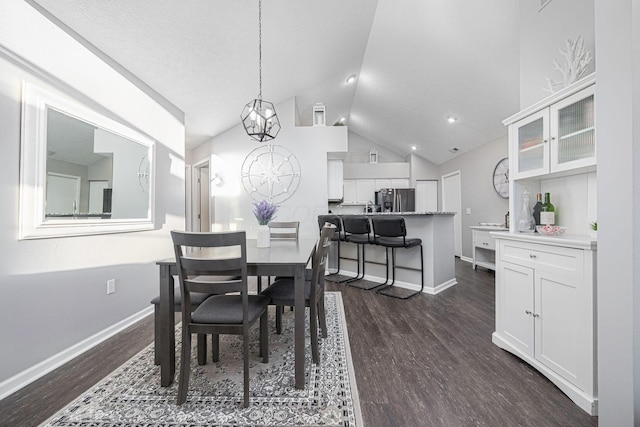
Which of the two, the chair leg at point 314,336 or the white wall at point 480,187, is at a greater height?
the white wall at point 480,187

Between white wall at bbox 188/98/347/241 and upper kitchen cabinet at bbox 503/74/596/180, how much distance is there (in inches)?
115

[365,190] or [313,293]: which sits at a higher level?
[365,190]

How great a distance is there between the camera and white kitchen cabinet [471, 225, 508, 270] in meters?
4.32

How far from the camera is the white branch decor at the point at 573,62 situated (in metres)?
1.64

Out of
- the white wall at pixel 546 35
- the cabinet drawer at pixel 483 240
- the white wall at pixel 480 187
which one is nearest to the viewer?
the white wall at pixel 546 35

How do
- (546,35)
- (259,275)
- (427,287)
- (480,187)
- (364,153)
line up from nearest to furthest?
(259,275)
(546,35)
(427,287)
(480,187)
(364,153)

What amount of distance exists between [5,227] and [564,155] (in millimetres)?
3455

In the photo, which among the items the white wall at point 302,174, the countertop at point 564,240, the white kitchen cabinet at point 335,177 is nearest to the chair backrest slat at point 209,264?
the countertop at point 564,240

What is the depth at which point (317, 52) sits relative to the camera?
145 inches

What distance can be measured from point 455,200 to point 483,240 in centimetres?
209

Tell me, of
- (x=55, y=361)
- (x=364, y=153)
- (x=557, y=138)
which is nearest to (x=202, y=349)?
(x=55, y=361)

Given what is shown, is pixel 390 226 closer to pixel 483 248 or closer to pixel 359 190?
pixel 483 248

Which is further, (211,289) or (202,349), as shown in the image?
(202,349)

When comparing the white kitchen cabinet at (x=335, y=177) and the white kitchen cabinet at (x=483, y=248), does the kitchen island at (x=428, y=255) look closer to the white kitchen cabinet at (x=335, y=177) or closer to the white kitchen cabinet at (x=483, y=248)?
the white kitchen cabinet at (x=483, y=248)
